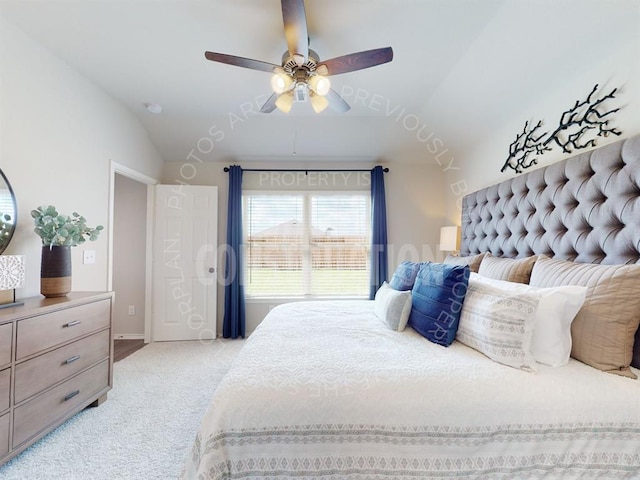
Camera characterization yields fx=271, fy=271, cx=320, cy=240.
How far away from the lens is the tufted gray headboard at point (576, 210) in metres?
1.35

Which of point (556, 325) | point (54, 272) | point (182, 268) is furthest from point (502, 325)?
point (182, 268)

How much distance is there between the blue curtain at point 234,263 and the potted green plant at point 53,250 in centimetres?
170

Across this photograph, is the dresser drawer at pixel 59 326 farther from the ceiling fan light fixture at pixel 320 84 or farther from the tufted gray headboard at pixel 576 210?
the tufted gray headboard at pixel 576 210

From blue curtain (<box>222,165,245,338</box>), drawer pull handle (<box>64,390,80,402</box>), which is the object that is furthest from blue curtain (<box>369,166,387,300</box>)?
drawer pull handle (<box>64,390,80,402</box>)

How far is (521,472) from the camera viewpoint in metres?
0.95

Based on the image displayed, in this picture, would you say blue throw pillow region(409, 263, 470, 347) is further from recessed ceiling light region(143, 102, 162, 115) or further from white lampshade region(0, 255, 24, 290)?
recessed ceiling light region(143, 102, 162, 115)

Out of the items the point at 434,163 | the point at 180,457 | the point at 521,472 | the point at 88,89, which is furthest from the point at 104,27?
the point at 434,163

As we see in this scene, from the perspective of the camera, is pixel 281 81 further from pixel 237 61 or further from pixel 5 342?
pixel 5 342

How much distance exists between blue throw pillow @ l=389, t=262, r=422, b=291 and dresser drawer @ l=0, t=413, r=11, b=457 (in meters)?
2.33

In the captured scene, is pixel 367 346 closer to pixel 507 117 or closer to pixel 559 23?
→ pixel 559 23

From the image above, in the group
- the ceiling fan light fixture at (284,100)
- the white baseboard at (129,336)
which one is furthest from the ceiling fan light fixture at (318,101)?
the white baseboard at (129,336)

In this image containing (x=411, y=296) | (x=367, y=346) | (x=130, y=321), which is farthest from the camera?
(x=130, y=321)

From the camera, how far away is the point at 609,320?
1.17 m

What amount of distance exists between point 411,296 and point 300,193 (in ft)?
7.54
